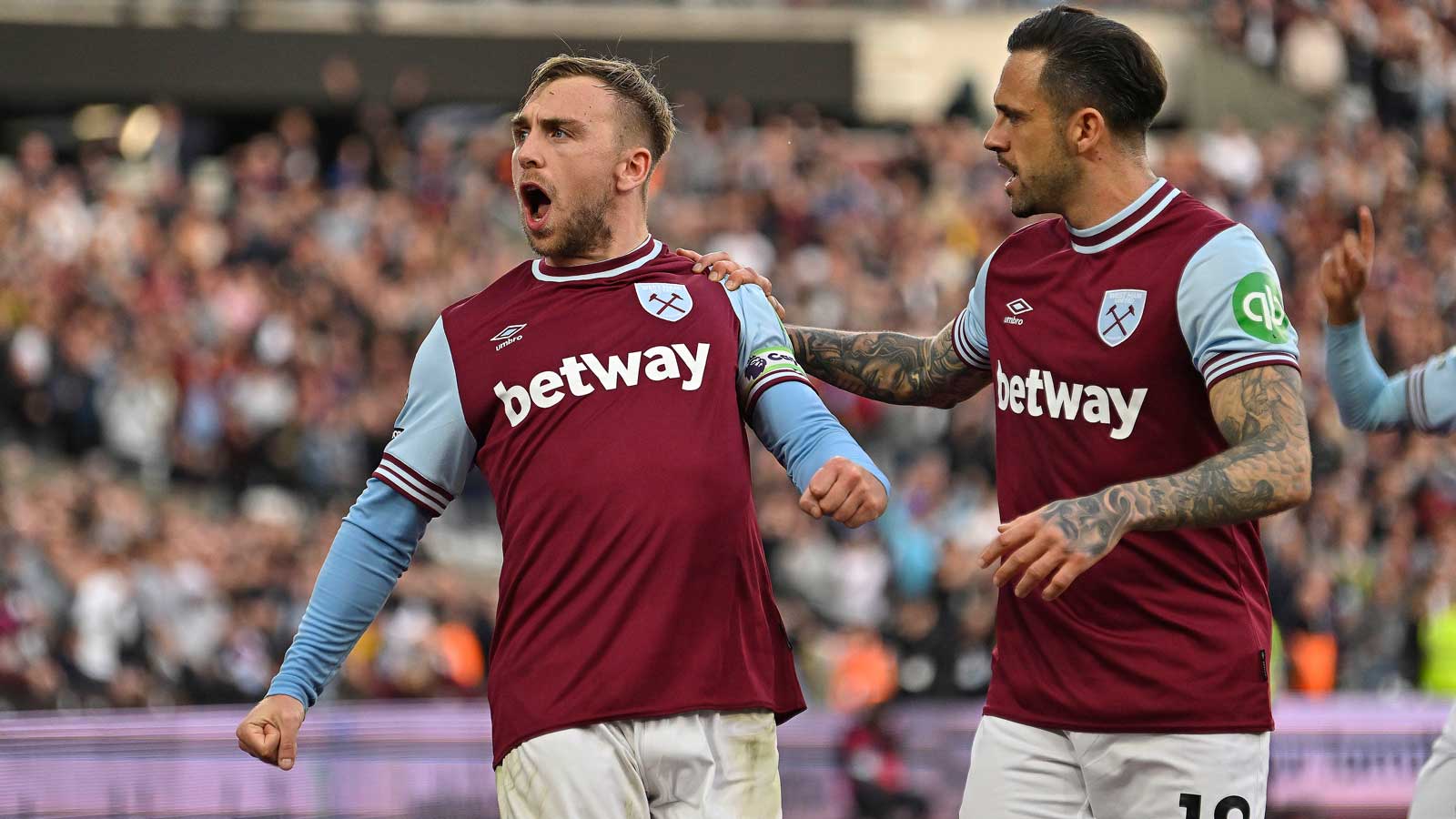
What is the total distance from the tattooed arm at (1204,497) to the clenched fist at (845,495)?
0.33 m

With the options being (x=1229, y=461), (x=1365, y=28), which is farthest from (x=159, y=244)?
(x=1365, y=28)

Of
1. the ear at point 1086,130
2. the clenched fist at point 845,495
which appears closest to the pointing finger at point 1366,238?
the ear at point 1086,130

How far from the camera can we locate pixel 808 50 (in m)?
24.7

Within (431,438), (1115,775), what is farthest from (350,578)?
(1115,775)

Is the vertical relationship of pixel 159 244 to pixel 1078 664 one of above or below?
above

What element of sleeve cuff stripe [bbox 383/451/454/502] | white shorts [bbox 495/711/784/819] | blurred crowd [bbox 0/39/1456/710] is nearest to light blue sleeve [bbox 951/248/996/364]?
white shorts [bbox 495/711/784/819]

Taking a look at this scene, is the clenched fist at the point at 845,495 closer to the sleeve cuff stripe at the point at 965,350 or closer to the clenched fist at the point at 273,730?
the sleeve cuff stripe at the point at 965,350

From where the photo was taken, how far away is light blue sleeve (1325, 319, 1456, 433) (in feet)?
18.2

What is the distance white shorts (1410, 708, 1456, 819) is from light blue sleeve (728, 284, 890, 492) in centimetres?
167

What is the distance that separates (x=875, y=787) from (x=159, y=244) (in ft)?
27.0

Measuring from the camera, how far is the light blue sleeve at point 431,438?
493 cm

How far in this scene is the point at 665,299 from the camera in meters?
4.95

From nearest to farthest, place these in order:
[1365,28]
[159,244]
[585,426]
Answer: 1. [585,426]
2. [159,244]
3. [1365,28]

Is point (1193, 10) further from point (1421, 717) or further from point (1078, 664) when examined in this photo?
point (1078, 664)
